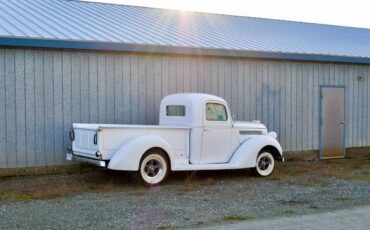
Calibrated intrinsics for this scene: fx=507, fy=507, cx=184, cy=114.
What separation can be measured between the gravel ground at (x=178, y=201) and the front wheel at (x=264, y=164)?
0.68 ft

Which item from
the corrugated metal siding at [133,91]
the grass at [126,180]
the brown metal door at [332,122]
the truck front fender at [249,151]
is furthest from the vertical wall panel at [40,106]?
the brown metal door at [332,122]

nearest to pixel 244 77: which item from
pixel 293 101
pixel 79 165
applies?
pixel 293 101

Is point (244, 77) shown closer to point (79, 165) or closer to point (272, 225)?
point (79, 165)

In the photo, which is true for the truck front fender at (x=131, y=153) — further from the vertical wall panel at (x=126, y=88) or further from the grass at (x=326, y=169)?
the grass at (x=326, y=169)

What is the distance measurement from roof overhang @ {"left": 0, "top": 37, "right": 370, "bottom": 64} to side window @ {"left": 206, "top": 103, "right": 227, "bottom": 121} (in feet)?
6.33

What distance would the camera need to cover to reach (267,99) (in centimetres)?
1405

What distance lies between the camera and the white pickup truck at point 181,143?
31.0ft

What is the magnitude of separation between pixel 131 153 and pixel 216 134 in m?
2.20

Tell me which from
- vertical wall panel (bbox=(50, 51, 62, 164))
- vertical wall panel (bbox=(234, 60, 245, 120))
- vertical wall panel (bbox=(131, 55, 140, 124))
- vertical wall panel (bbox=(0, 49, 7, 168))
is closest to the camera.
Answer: vertical wall panel (bbox=(0, 49, 7, 168))

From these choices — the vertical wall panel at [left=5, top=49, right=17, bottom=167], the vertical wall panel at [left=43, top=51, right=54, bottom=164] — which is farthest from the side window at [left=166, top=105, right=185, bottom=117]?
the vertical wall panel at [left=5, top=49, right=17, bottom=167]

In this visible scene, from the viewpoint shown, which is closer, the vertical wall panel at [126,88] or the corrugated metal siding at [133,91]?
the corrugated metal siding at [133,91]

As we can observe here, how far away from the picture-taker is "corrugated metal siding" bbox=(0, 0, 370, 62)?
11.5 metres

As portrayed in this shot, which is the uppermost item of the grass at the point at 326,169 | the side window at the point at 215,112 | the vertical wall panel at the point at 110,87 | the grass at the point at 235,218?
the vertical wall panel at the point at 110,87

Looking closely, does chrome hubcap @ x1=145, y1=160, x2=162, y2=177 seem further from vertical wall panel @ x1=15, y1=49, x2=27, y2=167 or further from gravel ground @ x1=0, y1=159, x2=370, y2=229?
vertical wall panel @ x1=15, y1=49, x2=27, y2=167
